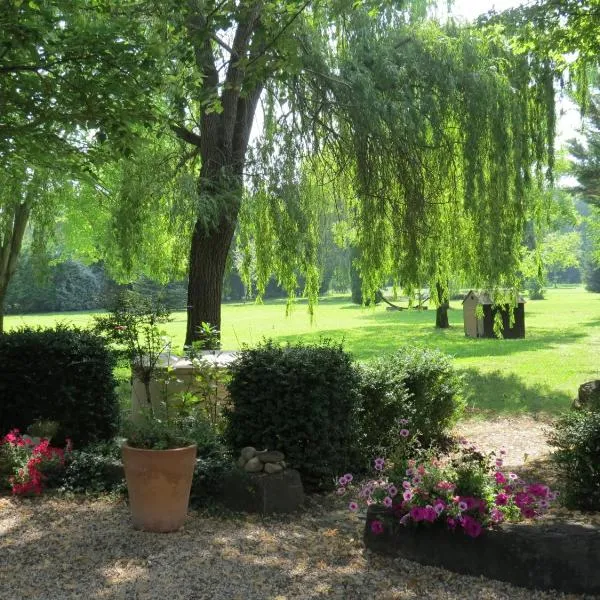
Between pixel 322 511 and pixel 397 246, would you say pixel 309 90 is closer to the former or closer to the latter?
pixel 397 246

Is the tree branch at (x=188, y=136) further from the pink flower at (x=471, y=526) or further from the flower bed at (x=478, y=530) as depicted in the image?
the pink flower at (x=471, y=526)

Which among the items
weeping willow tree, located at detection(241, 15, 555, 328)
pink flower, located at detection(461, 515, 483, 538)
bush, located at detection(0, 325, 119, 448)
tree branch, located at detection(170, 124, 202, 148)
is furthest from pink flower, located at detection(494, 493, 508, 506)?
tree branch, located at detection(170, 124, 202, 148)

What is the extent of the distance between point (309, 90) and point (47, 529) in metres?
6.63

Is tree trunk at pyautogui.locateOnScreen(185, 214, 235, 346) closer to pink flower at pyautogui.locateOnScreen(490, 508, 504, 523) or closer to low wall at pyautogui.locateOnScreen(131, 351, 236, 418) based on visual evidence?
low wall at pyautogui.locateOnScreen(131, 351, 236, 418)

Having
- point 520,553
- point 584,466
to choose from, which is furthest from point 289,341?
point 520,553

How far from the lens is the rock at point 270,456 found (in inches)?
228

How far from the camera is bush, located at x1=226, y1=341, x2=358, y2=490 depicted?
6.02 m

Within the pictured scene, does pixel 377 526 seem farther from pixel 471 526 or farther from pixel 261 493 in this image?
pixel 261 493

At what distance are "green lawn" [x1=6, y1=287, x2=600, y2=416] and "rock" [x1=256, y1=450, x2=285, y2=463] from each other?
1.48 metres

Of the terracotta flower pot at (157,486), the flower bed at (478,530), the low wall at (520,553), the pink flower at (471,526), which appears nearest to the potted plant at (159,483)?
the terracotta flower pot at (157,486)

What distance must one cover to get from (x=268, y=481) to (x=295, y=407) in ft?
2.28

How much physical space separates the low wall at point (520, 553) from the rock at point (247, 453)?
5.39ft

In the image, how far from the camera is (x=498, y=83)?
386 inches

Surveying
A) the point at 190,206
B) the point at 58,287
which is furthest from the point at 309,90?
the point at 58,287
